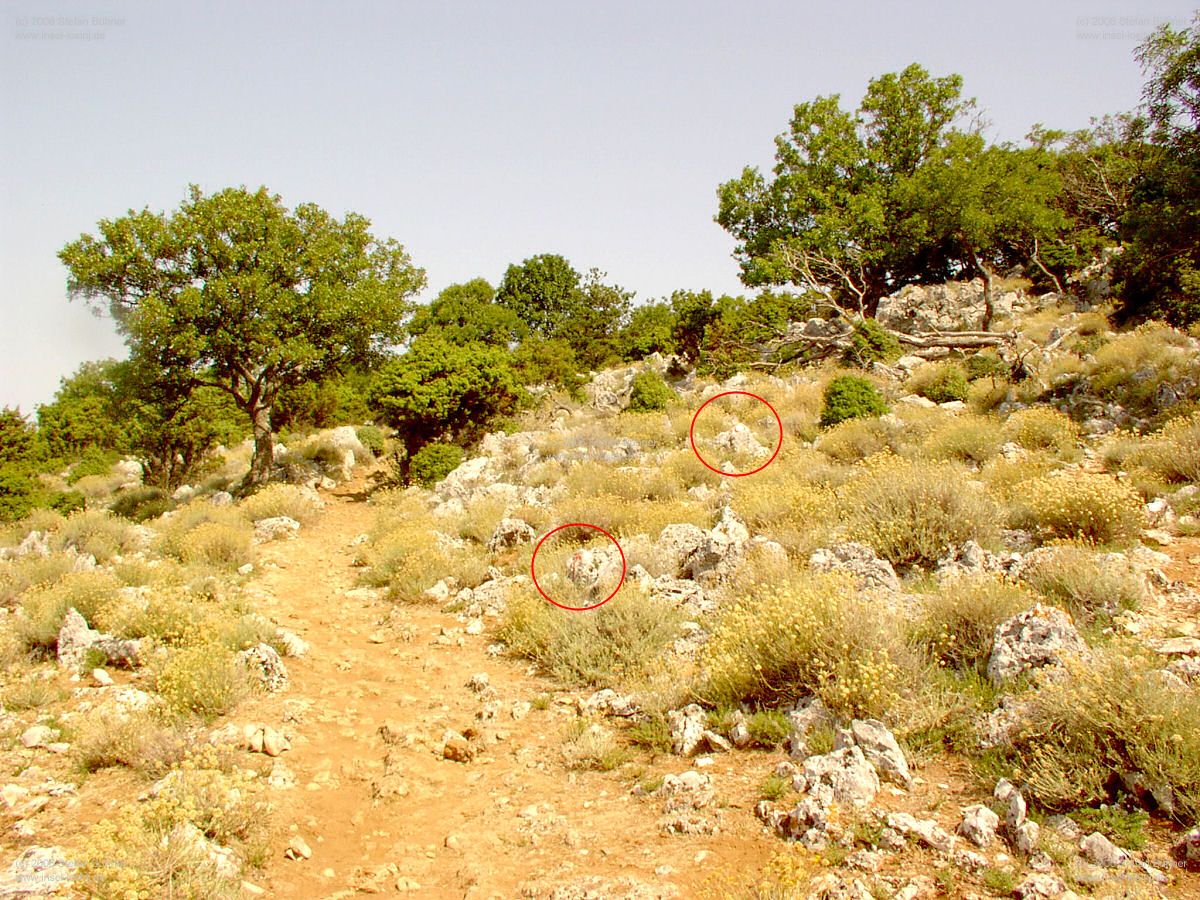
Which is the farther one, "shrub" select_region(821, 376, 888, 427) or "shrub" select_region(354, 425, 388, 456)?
"shrub" select_region(354, 425, 388, 456)

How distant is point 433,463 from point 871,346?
13.0 meters

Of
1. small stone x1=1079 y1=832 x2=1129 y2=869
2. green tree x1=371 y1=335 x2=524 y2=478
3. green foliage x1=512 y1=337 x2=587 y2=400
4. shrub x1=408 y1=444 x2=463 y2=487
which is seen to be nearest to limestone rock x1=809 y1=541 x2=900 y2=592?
small stone x1=1079 y1=832 x2=1129 y2=869

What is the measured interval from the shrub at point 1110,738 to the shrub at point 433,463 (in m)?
13.8

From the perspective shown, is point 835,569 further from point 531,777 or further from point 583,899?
point 583,899

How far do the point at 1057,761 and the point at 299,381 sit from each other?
18.4 meters

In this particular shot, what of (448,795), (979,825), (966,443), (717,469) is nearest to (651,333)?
(717,469)

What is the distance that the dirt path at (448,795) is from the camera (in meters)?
4.42

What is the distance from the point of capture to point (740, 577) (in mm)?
7758

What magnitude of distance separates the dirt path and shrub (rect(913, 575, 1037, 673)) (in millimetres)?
1785

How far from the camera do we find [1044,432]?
39.1 feet

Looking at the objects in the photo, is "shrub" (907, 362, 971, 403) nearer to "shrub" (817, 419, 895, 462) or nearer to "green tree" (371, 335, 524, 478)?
"shrub" (817, 419, 895, 462)

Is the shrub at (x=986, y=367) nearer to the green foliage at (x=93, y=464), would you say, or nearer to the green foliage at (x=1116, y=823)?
the green foliage at (x=1116, y=823)

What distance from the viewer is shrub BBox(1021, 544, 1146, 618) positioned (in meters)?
6.03

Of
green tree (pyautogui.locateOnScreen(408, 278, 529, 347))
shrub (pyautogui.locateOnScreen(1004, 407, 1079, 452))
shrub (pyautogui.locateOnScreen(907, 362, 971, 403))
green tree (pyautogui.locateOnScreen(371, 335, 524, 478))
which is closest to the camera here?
shrub (pyautogui.locateOnScreen(1004, 407, 1079, 452))
